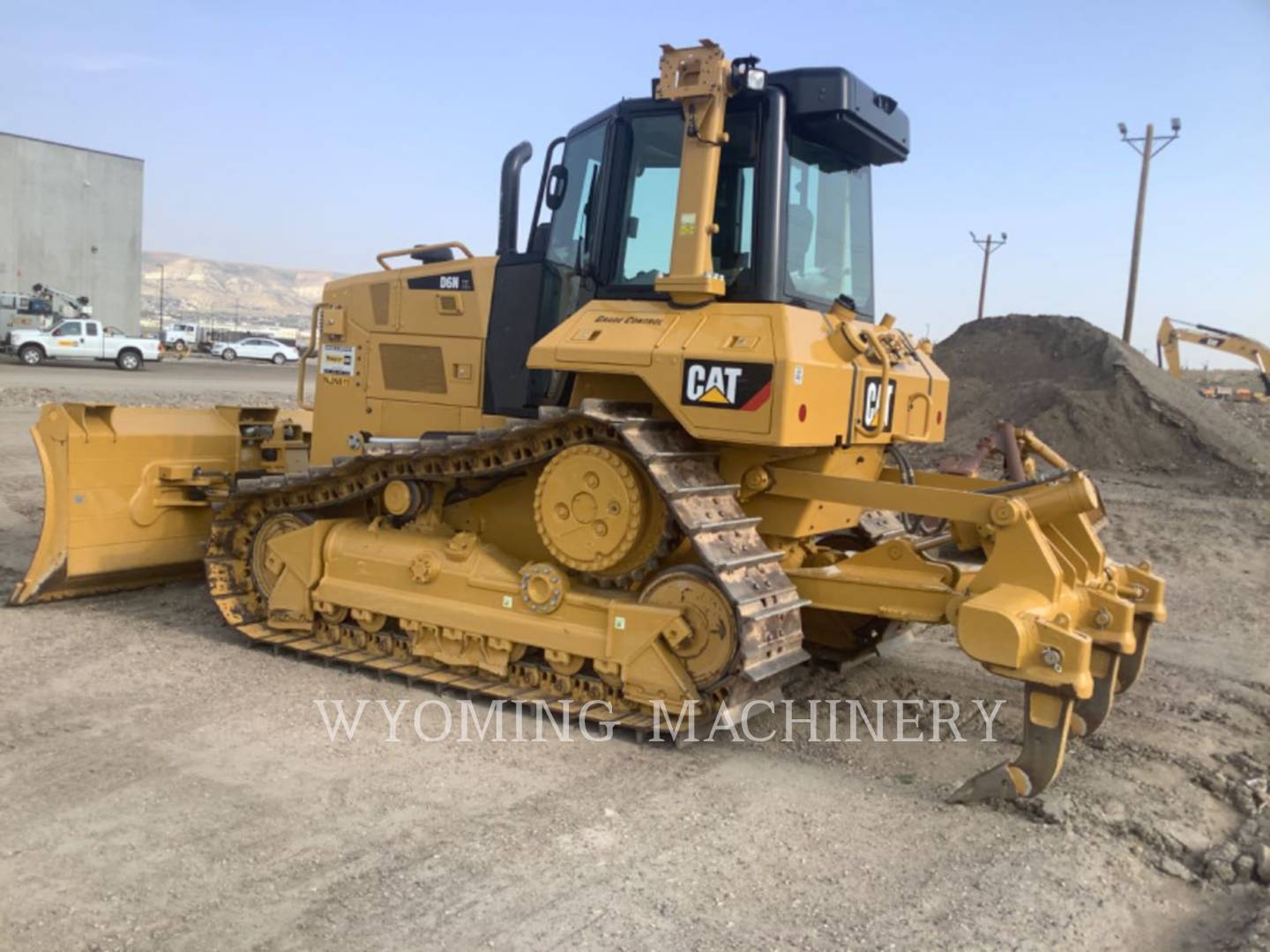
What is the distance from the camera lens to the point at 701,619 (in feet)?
17.5

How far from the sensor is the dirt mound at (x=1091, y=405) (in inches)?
675

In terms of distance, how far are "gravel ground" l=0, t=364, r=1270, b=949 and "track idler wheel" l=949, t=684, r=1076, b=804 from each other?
12 centimetres

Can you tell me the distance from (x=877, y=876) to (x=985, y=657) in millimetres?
1127

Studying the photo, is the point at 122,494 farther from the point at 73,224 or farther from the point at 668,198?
the point at 73,224

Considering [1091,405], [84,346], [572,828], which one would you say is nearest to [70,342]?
[84,346]

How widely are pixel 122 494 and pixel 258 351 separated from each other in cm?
3955

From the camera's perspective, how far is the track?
5.12 metres

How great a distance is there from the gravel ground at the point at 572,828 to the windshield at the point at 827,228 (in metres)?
2.44

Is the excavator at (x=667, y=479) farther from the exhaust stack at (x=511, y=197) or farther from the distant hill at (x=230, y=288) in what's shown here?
the distant hill at (x=230, y=288)

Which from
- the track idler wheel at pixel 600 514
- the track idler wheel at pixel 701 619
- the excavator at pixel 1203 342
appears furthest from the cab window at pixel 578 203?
the excavator at pixel 1203 342

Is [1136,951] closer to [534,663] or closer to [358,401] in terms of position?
[534,663]

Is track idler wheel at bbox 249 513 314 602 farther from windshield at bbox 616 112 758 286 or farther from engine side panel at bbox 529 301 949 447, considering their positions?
windshield at bbox 616 112 758 286

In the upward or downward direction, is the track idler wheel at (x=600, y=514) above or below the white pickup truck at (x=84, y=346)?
below

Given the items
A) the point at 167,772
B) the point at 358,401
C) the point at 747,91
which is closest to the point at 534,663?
the point at 167,772
